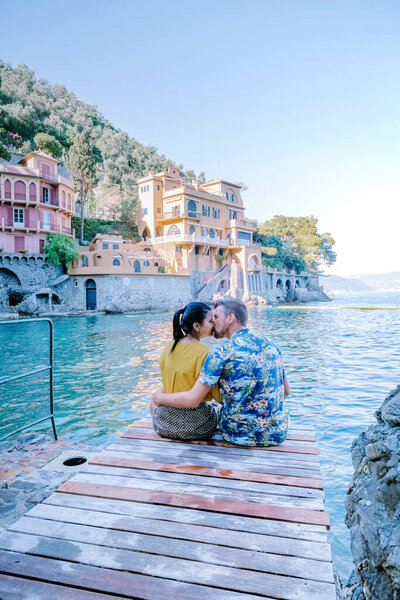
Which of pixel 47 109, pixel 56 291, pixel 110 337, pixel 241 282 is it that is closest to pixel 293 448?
pixel 110 337

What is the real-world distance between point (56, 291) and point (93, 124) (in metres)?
41.0

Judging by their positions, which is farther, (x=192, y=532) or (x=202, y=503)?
(x=202, y=503)

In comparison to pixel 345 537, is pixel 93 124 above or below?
above

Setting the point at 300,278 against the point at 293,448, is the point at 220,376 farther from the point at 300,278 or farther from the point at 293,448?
the point at 300,278

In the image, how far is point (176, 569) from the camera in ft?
4.99

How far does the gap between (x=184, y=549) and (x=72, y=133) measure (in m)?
52.7

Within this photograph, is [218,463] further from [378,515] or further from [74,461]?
[74,461]

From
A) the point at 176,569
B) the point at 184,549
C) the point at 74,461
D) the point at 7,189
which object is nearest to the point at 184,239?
the point at 7,189

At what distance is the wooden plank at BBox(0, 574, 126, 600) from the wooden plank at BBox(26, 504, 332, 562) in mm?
374

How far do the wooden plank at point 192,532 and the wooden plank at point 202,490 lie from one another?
28 cm

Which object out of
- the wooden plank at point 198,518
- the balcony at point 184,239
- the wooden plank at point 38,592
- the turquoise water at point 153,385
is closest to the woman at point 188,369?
the wooden plank at point 198,518

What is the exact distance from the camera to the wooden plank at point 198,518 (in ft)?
5.68

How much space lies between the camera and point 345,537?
3494 millimetres

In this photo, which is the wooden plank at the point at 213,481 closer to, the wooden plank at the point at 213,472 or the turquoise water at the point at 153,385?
the wooden plank at the point at 213,472
